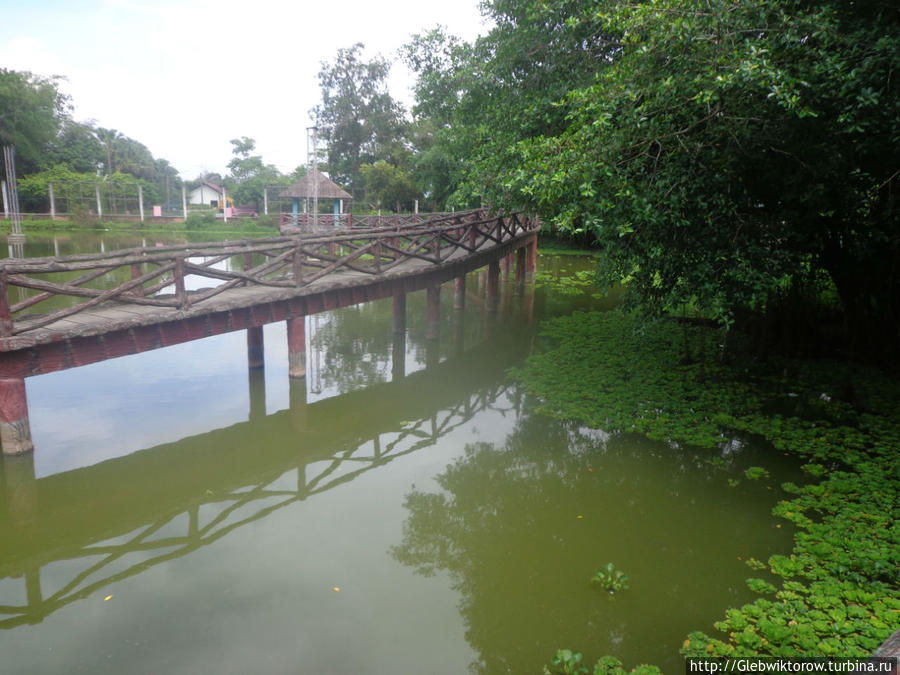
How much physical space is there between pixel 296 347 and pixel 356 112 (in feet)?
138

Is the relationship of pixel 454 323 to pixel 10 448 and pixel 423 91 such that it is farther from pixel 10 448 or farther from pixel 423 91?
pixel 10 448

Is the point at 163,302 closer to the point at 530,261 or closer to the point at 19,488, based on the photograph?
the point at 19,488

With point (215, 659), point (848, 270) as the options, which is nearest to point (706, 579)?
point (215, 659)

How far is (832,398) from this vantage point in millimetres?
8766

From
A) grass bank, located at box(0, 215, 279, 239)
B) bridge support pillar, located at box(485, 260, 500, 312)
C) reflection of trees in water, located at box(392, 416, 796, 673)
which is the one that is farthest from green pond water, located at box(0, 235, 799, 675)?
grass bank, located at box(0, 215, 279, 239)

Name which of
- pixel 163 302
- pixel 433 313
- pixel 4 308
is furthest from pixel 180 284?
pixel 433 313

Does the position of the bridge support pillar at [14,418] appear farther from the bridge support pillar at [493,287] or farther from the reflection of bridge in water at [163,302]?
the bridge support pillar at [493,287]

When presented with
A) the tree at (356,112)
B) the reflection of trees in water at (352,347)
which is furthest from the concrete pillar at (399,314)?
the tree at (356,112)

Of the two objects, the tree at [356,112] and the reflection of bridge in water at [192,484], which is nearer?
the reflection of bridge in water at [192,484]

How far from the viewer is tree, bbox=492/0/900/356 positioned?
213 inches

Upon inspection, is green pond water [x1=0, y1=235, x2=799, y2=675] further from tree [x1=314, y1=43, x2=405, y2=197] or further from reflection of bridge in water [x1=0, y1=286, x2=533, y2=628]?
tree [x1=314, y1=43, x2=405, y2=197]

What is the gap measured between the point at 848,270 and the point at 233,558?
9.20 metres

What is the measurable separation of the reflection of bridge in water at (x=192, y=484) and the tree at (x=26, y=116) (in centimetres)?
5105

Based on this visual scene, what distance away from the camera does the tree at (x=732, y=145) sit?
540 centimetres
